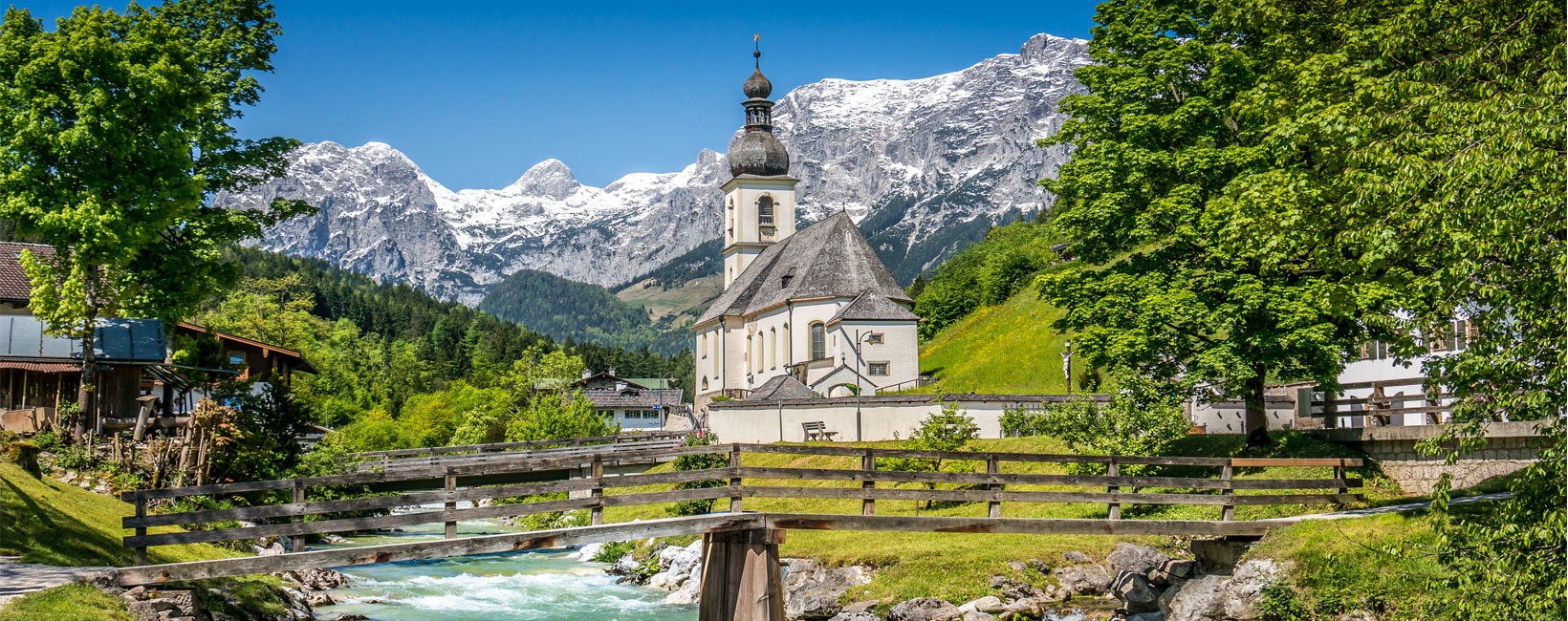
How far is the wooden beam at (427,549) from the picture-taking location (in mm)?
15820

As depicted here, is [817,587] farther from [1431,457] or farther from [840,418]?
[840,418]

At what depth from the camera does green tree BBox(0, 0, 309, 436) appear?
27.4m

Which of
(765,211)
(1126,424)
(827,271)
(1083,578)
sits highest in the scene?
(765,211)

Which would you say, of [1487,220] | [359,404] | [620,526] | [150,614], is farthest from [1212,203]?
[359,404]

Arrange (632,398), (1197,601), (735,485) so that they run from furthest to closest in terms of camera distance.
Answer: (632,398) < (1197,601) < (735,485)

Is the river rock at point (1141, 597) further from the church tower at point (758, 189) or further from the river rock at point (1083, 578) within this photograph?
the church tower at point (758, 189)

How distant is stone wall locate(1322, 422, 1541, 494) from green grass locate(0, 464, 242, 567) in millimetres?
21830

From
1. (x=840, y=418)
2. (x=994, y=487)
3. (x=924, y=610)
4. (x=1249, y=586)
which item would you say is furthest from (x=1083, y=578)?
(x=840, y=418)

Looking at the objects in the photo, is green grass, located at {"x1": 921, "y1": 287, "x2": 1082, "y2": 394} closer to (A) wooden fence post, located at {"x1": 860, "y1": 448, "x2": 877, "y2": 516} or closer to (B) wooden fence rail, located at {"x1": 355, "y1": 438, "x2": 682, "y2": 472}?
(B) wooden fence rail, located at {"x1": 355, "y1": 438, "x2": 682, "y2": 472}

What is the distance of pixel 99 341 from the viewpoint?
34.0m

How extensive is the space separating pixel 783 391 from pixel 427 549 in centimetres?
4518

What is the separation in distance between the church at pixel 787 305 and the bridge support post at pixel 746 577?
117 ft

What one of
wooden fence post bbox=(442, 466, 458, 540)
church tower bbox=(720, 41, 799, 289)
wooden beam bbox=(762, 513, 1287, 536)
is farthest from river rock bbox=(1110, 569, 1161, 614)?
church tower bbox=(720, 41, 799, 289)

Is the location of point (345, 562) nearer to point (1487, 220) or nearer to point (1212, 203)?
point (1487, 220)
